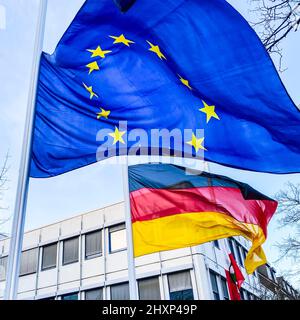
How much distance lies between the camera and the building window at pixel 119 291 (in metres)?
23.2

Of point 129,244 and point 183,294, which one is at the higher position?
point 183,294

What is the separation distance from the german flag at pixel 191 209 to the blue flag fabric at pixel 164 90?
1.34 meters

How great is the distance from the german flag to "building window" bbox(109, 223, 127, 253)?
59.0 ft

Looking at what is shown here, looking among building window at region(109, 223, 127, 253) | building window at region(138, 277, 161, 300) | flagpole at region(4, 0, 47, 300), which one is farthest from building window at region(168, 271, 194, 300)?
flagpole at region(4, 0, 47, 300)

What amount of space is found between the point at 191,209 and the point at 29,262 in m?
24.7

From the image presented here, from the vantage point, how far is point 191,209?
704 centimetres

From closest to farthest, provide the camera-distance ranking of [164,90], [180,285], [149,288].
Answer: [164,90]
[180,285]
[149,288]

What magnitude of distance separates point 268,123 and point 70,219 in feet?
79.5

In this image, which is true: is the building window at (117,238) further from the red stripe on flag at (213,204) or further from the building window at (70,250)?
the red stripe on flag at (213,204)

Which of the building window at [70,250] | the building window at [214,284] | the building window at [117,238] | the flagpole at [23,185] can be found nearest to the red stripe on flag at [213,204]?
the flagpole at [23,185]

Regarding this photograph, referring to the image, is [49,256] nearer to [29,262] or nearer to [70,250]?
[29,262]

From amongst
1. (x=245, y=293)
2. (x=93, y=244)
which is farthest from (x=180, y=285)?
(x=245, y=293)

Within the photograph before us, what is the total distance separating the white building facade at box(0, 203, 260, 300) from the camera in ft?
70.5

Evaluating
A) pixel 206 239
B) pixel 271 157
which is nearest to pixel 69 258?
pixel 206 239
